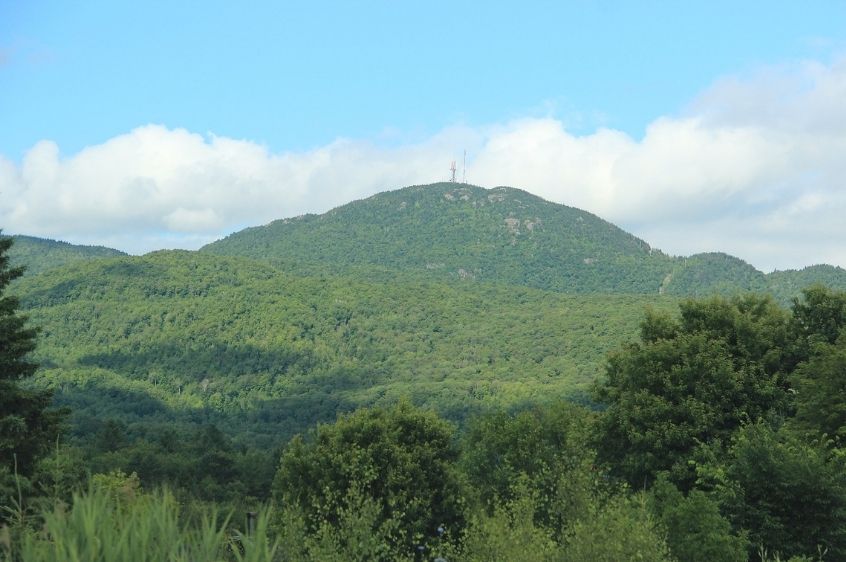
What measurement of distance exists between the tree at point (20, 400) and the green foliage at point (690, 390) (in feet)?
76.6

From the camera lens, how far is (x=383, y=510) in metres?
40.3

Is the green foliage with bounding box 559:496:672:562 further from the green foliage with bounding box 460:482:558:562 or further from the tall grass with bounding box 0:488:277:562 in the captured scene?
the tall grass with bounding box 0:488:277:562

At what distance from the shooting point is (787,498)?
96.8ft

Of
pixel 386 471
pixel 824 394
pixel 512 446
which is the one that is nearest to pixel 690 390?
pixel 824 394

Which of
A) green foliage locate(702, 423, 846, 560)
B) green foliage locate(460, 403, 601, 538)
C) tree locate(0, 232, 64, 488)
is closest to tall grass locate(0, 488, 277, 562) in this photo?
tree locate(0, 232, 64, 488)

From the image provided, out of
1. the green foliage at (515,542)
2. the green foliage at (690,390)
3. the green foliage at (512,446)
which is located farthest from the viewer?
the green foliage at (512,446)

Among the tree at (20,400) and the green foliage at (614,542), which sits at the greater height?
the tree at (20,400)

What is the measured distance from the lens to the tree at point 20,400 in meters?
29.0

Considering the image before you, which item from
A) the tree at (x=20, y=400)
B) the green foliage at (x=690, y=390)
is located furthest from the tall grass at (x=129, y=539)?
the green foliage at (x=690, y=390)

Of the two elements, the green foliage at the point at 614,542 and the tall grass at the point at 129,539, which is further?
the green foliage at the point at 614,542

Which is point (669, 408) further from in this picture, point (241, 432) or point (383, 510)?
point (241, 432)

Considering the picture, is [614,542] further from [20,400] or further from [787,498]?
[20,400]

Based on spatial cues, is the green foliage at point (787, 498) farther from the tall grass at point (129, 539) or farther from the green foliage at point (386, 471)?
the tall grass at point (129, 539)

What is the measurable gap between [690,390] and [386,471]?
14.6 m
